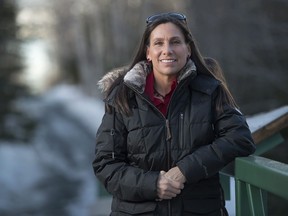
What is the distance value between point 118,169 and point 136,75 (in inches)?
17.9

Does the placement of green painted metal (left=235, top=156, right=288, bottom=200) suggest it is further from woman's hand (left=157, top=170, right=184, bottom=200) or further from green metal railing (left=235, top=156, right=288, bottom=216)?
Answer: woman's hand (left=157, top=170, right=184, bottom=200)

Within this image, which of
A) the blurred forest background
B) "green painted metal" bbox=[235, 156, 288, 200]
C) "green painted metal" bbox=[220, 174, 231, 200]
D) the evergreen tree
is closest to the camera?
"green painted metal" bbox=[235, 156, 288, 200]

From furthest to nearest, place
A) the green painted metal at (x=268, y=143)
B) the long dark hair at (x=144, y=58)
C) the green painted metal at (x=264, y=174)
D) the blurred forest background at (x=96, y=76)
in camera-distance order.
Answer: the blurred forest background at (x=96, y=76), the green painted metal at (x=268, y=143), the long dark hair at (x=144, y=58), the green painted metal at (x=264, y=174)

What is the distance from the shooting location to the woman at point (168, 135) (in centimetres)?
289

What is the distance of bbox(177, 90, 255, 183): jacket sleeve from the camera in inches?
113

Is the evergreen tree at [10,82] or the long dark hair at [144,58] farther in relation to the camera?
the evergreen tree at [10,82]

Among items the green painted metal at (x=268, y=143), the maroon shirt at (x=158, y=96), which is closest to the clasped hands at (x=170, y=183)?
the maroon shirt at (x=158, y=96)

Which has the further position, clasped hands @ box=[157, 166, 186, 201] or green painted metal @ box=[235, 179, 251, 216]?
green painted metal @ box=[235, 179, 251, 216]

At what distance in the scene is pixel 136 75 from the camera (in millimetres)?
3061

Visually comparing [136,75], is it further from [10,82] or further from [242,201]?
[10,82]

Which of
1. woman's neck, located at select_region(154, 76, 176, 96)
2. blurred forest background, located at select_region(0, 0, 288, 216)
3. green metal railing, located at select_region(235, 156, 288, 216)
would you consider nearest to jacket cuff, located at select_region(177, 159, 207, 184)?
green metal railing, located at select_region(235, 156, 288, 216)

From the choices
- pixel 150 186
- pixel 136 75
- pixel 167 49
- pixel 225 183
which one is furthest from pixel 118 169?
pixel 225 183

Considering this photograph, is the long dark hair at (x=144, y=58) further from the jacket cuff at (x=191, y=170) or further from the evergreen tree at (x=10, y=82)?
the evergreen tree at (x=10, y=82)

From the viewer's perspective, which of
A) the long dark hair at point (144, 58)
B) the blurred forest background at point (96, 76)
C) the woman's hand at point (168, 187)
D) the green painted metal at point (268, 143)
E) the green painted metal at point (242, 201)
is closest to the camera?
the woman's hand at point (168, 187)
